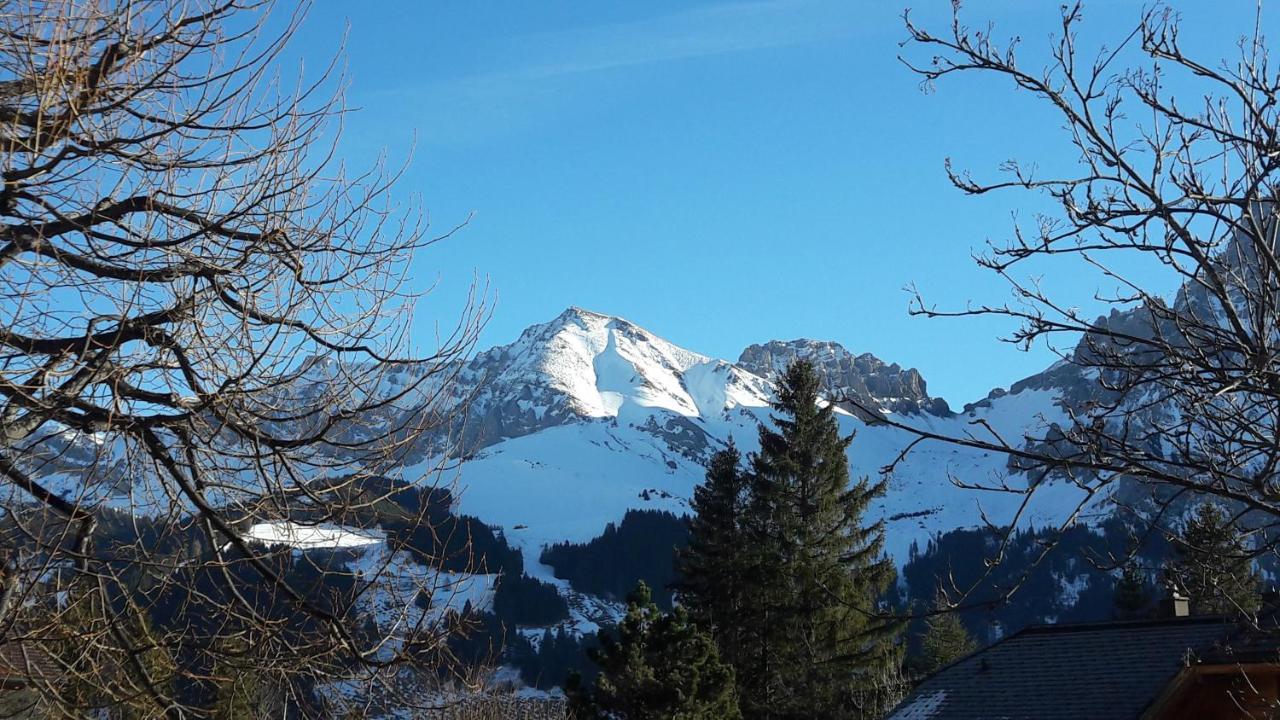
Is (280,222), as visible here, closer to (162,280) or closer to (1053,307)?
(162,280)

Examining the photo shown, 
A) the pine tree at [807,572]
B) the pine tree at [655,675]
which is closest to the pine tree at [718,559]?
the pine tree at [807,572]

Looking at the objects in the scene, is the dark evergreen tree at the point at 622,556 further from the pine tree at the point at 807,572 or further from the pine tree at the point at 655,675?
the pine tree at the point at 655,675

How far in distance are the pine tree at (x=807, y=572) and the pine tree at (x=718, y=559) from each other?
0.36 metres

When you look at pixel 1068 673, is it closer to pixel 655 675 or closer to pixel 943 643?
pixel 655 675

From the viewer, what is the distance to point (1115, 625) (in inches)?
714

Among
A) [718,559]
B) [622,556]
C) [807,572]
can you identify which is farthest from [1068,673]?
[622,556]

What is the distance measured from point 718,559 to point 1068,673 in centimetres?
1456

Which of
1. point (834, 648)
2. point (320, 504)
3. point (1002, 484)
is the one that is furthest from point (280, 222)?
point (834, 648)

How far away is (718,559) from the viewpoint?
102 ft

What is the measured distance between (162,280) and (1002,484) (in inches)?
134

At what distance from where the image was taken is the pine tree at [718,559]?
30.2 metres

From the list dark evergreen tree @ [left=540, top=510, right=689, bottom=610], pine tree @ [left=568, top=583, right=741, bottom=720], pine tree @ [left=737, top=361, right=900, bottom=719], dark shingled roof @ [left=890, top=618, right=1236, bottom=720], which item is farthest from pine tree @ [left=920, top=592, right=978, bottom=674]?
dark evergreen tree @ [left=540, top=510, right=689, bottom=610]

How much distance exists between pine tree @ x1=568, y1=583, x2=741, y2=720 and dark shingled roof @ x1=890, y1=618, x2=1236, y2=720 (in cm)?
593

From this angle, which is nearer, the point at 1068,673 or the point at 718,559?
the point at 1068,673
